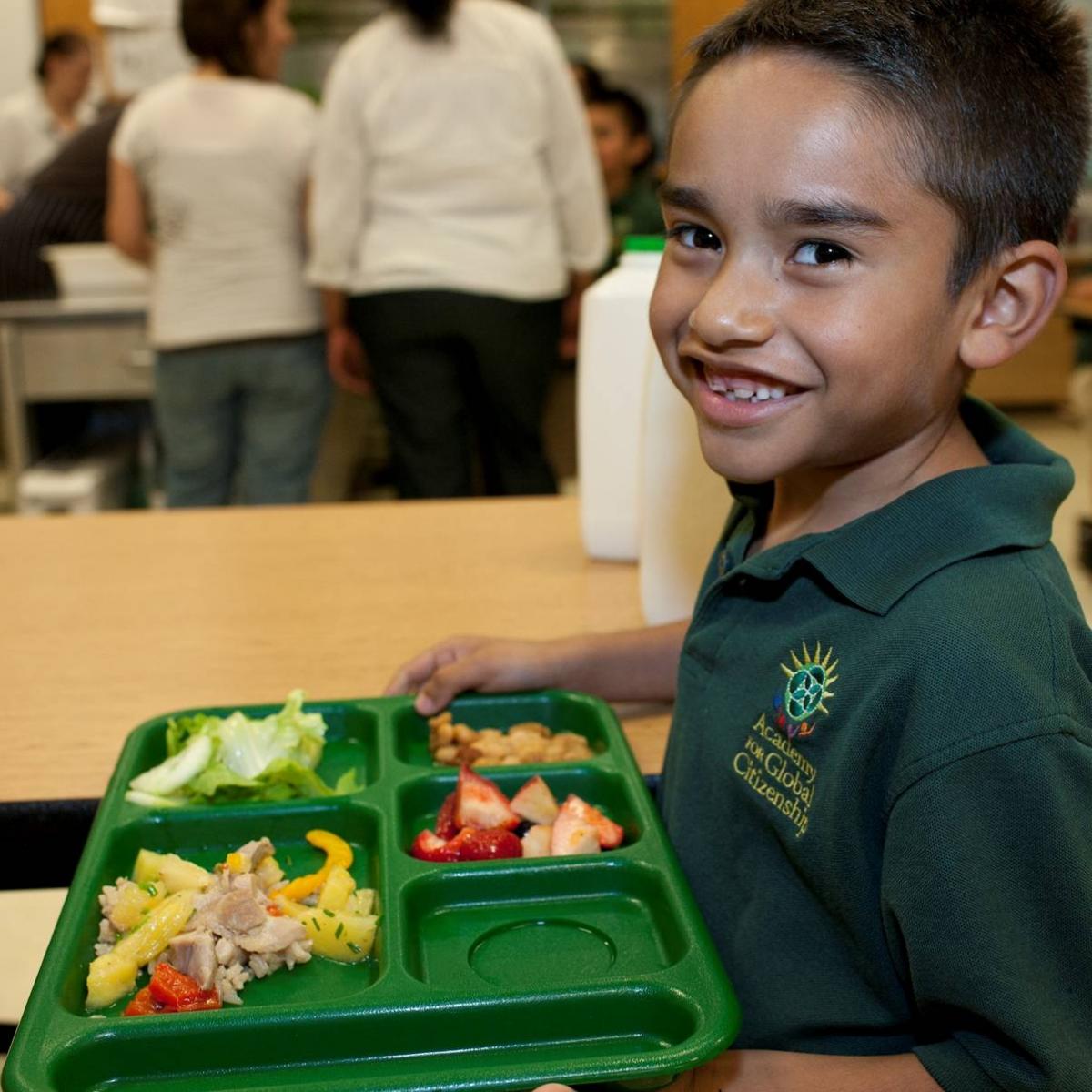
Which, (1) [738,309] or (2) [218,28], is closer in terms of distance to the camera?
(1) [738,309]

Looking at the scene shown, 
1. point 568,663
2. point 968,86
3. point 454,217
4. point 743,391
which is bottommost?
point 454,217

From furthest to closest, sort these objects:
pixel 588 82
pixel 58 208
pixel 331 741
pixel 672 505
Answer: pixel 588 82 < pixel 58 208 < pixel 672 505 < pixel 331 741

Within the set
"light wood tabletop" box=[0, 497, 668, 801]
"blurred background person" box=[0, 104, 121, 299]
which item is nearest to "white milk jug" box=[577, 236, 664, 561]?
"light wood tabletop" box=[0, 497, 668, 801]

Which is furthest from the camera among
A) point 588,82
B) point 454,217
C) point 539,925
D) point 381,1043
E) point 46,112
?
point 46,112

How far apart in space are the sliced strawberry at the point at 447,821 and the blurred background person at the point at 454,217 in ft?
5.46

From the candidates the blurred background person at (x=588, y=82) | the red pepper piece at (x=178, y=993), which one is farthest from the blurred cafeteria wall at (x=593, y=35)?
the red pepper piece at (x=178, y=993)

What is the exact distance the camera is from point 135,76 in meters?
4.82

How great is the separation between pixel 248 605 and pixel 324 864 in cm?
46

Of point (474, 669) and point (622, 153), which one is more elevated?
point (474, 669)

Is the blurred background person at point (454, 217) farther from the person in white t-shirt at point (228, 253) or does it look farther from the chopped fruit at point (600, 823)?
the chopped fruit at point (600, 823)

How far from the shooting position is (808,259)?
2.29 feet

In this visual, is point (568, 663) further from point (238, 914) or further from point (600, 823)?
point (238, 914)

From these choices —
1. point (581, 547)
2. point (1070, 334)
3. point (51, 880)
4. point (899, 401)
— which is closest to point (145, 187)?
point (581, 547)

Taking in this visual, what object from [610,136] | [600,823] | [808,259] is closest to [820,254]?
[808,259]
